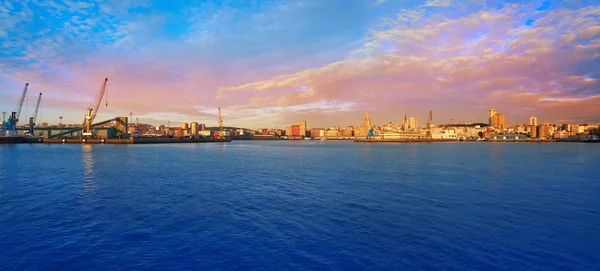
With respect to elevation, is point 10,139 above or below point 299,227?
above

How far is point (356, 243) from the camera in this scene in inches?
418

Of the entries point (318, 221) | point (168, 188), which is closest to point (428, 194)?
point (318, 221)

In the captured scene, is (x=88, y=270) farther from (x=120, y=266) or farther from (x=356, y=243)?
(x=356, y=243)

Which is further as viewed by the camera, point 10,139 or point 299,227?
point 10,139

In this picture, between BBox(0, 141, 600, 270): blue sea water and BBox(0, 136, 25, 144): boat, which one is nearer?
BBox(0, 141, 600, 270): blue sea water

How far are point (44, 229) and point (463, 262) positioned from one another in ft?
45.2

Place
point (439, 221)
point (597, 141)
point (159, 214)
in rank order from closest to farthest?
1. point (439, 221)
2. point (159, 214)
3. point (597, 141)

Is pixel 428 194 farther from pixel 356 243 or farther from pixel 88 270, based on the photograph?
pixel 88 270

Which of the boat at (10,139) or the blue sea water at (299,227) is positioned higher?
the boat at (10,139)

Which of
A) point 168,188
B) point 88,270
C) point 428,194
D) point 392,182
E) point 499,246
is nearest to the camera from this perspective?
point 88,270

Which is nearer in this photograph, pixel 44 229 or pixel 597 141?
pixel 44 229

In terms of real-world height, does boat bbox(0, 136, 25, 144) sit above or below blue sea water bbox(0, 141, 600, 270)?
above

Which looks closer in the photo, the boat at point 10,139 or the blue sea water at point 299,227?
the blue sea water at point 299,227

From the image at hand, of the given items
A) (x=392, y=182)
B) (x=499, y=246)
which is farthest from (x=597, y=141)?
(x=499, y=246)
